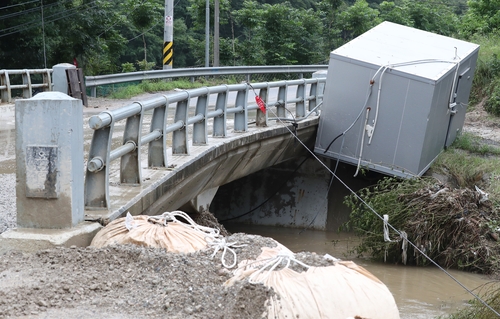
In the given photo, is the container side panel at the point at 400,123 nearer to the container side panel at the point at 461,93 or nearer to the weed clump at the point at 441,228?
the weed clump at the point at 441,228

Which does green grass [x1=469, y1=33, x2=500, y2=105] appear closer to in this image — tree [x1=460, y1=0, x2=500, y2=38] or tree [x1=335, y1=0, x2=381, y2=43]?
tree [x1=460, y1=0, x2=500, y2=38]

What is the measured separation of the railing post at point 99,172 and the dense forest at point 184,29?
1500 cm

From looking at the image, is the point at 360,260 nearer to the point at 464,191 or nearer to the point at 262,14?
the point at 464,191

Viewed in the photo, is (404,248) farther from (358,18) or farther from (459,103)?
(358,18)

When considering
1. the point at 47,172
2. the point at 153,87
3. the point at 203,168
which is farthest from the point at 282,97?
the point at 153,87

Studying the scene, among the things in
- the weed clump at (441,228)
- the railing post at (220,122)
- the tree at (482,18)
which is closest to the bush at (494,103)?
the tree at (482,18)

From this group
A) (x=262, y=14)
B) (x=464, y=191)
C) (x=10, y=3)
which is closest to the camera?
(x=464, y=191)

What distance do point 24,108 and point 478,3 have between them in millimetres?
29571

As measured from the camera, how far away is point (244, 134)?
10.9m

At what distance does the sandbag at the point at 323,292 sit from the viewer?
4.12 meters

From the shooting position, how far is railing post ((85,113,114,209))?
19.6 feet

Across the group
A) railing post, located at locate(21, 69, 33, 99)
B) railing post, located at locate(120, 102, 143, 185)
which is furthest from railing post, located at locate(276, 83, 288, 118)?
railing post, located at locate(21, 69, 33, 99)

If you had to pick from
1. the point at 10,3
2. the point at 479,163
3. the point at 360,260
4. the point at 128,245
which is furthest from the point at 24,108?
the point at 10,3

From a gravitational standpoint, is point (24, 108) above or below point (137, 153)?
above
